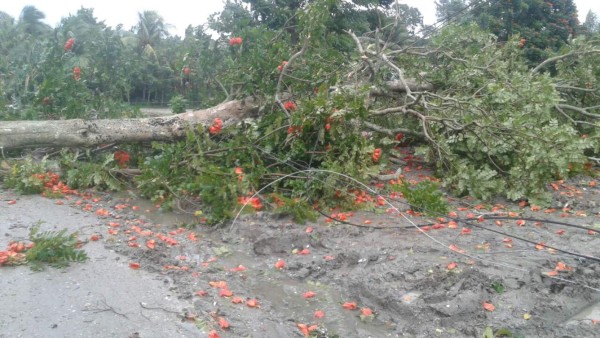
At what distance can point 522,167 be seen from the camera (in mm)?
6348

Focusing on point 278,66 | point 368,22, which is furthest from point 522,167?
point 368,22

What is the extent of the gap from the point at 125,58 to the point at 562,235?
739 centimetres

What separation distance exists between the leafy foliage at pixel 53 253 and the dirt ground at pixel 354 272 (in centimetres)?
8

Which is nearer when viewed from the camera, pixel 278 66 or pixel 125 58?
pixel 278 66

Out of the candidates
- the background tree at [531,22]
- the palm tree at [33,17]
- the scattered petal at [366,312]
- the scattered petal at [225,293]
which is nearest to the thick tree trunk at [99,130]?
the scattered petal at [225,293]

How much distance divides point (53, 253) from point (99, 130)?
114 inches

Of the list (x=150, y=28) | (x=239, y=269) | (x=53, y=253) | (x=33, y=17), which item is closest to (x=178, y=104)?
(x=239, y=269)

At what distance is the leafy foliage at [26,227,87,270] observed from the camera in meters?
4.16

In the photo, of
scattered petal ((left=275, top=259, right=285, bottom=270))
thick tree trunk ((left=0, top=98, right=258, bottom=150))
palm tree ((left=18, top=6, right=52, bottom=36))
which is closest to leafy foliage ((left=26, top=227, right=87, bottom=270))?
scattered petal ((left=275, top=259, right=285, bottom=270))

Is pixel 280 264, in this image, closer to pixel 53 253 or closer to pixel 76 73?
pixel 53 253

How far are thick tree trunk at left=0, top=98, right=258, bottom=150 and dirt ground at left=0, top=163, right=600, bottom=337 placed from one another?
0.94 m

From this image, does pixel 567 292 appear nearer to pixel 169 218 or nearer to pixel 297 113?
pixel 297 113

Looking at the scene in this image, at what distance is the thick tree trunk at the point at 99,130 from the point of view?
22.1ft

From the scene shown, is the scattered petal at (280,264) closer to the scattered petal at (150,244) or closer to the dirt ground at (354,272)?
the dirt ground at (354,272)
